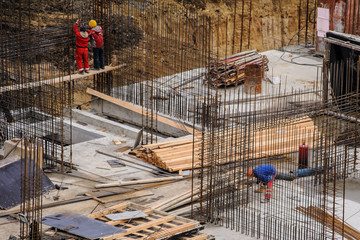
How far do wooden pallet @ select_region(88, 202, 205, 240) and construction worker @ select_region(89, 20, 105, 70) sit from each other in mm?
7323

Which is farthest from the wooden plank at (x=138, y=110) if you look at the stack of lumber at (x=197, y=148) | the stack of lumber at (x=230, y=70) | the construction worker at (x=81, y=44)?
the stack of lumber at (x=230, y=70)

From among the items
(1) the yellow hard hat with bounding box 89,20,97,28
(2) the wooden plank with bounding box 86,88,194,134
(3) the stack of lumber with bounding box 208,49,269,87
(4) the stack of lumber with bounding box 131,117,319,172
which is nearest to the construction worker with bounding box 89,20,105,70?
(1) the yellow hard hat with bounding box 89,20,97,28

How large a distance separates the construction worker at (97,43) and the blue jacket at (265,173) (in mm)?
7348

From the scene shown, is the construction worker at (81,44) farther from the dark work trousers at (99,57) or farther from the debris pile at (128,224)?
the debris pile at (128,224)

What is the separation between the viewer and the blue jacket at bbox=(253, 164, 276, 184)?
15.7 m

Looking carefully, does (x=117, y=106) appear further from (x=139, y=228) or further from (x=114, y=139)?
(x=139, y=228)

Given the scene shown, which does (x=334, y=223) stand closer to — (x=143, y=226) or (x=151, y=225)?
(x=151, y=225)

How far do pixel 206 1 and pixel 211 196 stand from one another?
827 inches

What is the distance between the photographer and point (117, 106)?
22.0 meters

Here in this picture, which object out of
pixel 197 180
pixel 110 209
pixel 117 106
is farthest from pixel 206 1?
pixel 110 209

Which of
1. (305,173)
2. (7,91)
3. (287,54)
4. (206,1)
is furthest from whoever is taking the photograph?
(206,1)

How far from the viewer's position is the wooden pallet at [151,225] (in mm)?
13742

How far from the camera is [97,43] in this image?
837 inches

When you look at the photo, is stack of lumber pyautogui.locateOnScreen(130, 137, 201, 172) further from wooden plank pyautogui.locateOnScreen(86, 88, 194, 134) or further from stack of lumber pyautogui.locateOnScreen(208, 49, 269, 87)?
stack of lumber pyautogui.locateOnScreen(208, 49, 269, 87)
